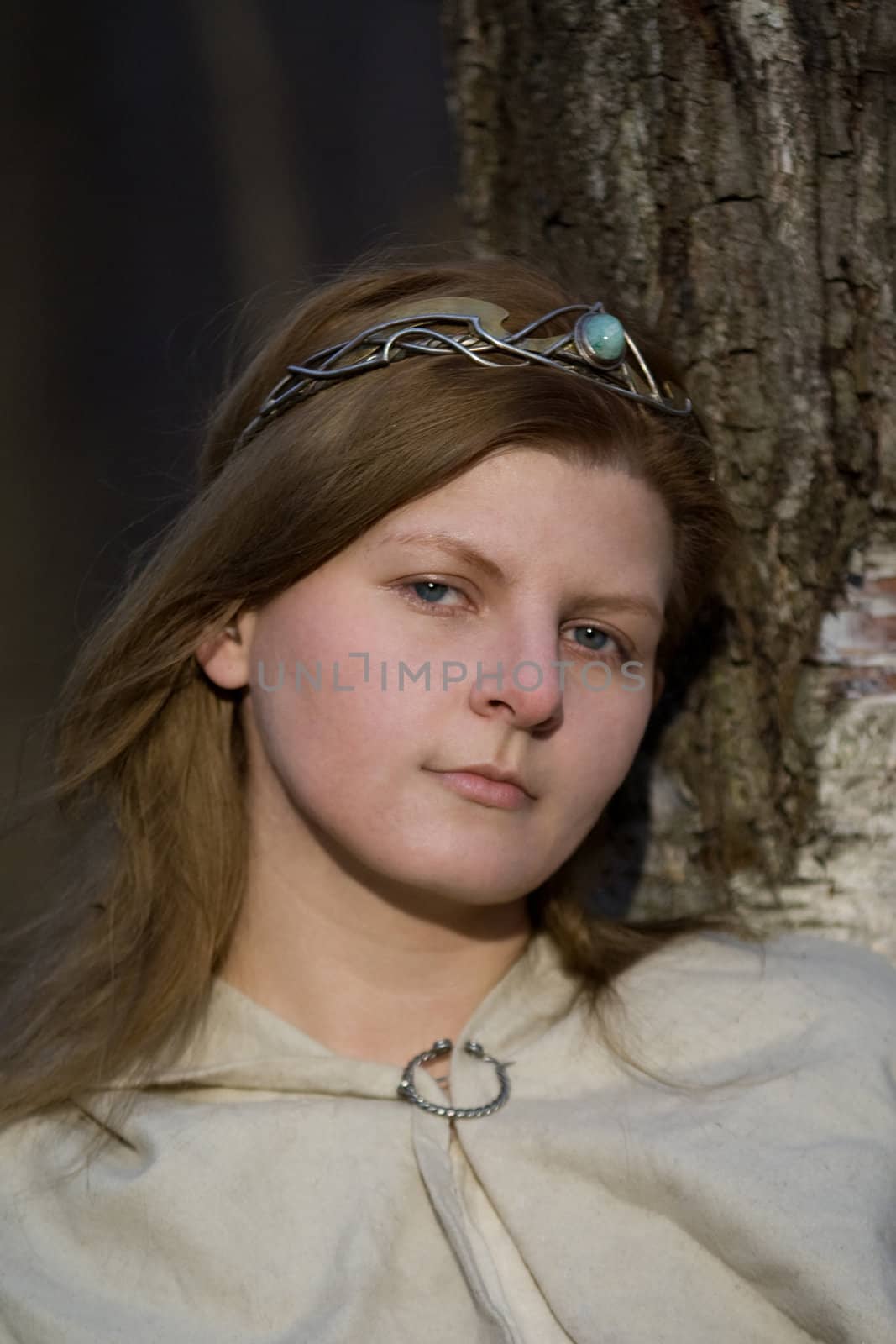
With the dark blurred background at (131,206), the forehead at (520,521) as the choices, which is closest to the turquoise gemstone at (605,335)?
the forehead at (520,521)

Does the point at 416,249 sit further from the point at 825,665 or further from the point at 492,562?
the point at 825,665

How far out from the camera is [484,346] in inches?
79.8

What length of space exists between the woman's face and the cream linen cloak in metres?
0.31

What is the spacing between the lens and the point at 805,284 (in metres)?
2.23

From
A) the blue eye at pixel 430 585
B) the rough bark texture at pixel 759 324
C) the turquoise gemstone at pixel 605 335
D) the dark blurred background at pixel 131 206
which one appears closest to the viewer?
the blue eye at pixel 430 585

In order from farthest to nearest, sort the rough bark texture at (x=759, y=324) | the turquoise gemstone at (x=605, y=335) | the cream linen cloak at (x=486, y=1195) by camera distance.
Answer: the rough bark texture at (x=759, y=324) → the turquoise gemstone at (x=605, y=335) → the cream linen cloak at (x=486, y=1195)

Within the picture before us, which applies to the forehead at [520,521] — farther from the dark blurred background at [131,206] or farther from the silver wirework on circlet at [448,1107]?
the dark blurred background at [131,206]

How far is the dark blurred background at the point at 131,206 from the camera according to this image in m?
5.94

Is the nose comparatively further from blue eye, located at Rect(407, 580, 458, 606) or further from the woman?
blue eye, located at Rect(407, 580, 458, 606)

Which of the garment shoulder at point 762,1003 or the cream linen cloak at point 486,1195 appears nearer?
the cream linen cloak at point 486,1195

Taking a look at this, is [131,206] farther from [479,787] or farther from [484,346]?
[479,787]

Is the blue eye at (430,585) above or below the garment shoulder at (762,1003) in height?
above

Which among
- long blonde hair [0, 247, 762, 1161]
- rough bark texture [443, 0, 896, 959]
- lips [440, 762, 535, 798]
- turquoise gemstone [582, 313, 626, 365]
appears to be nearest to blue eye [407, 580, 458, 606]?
long blonde hair [0, 247, 762, 1161]

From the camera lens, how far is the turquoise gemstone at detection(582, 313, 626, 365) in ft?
6.76
